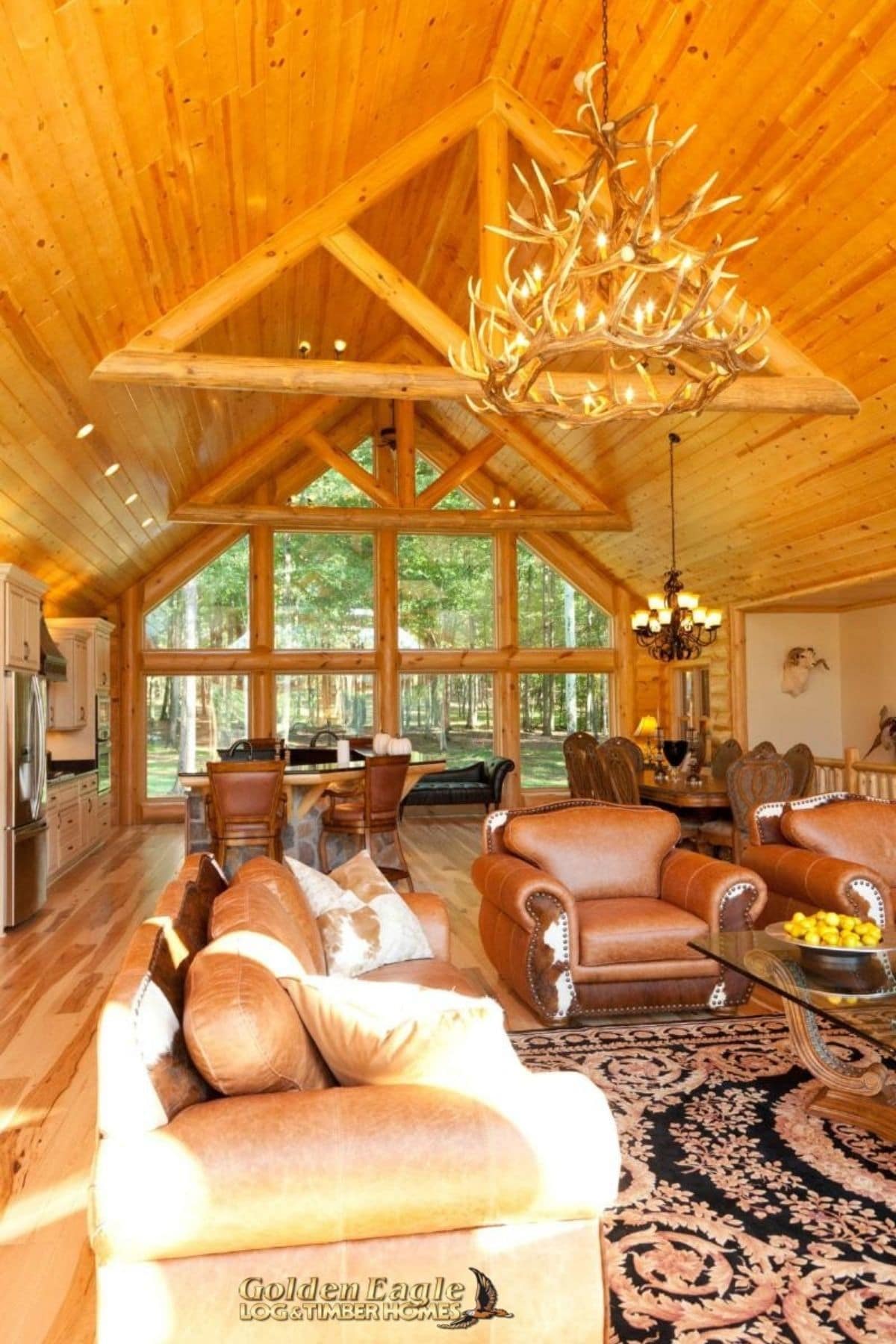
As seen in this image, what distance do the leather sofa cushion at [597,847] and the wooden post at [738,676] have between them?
5.69 m

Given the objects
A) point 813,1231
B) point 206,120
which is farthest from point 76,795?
point 813,1231

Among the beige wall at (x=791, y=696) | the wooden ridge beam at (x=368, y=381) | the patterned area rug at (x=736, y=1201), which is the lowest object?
the patterned area rug at (x=736, y=1201)

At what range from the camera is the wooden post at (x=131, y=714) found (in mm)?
11156

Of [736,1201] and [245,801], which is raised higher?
[245,801]

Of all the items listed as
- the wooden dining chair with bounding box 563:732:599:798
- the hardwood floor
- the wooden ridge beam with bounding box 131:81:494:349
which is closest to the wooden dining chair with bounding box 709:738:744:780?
the wooden dining chair with bounding box 563:732:599:798

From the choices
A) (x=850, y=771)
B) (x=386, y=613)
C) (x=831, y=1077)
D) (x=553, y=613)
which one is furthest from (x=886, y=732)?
(x=831, y=1077)

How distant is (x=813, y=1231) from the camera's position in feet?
7.94

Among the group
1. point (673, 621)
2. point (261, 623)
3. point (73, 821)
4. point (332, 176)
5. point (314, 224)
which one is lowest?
point (73, 821)

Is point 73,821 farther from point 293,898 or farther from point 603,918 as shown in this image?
point 293,898

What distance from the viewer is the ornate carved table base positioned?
3012 millimetres

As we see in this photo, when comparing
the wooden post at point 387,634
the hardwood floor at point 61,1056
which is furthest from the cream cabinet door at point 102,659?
the wooden post at point 387,634

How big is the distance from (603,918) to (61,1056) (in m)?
2.24

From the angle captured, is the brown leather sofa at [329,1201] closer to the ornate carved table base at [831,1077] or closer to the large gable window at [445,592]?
the ornate carved table base at [831,1077]

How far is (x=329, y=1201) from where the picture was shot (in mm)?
1504
